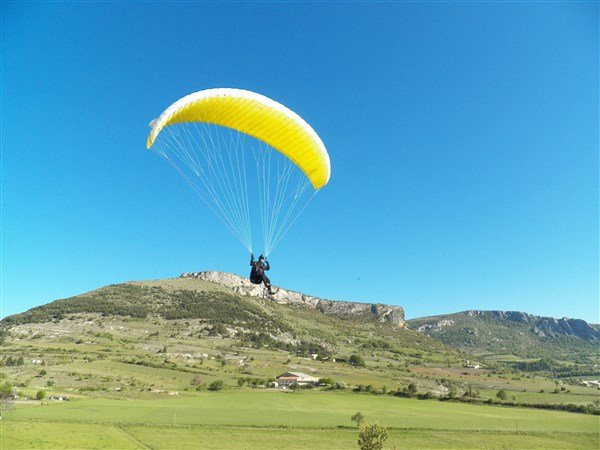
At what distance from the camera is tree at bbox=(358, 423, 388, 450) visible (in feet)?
110

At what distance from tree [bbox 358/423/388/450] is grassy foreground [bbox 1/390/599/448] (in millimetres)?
5599

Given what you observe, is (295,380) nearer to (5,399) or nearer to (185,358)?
(185,358)

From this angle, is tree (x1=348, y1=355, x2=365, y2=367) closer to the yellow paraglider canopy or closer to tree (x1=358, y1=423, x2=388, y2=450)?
tree (x1=358, y1=423, x2=388, y2=450)

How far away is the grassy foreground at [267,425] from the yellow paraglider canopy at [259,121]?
25213 mm

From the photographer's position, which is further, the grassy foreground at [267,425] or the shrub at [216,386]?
the shrub at [216,386]

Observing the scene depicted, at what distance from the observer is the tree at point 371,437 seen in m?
33.4

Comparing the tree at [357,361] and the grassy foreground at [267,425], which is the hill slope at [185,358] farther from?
the grassy foreground at [267,425]

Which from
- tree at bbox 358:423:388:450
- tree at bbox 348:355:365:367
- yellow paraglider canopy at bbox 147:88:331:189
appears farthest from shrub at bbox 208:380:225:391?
tree at bbox 348:355:365:367

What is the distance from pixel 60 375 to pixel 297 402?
43.3 m

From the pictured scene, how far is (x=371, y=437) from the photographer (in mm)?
33656

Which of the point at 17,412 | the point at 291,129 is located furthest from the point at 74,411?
the point at 291,129

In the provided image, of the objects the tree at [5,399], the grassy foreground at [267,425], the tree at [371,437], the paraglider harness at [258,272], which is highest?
the paraglider harness at [258,272]

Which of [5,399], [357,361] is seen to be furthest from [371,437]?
[357,361]

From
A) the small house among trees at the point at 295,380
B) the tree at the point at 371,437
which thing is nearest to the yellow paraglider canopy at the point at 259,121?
the tree at the point at 371,437
